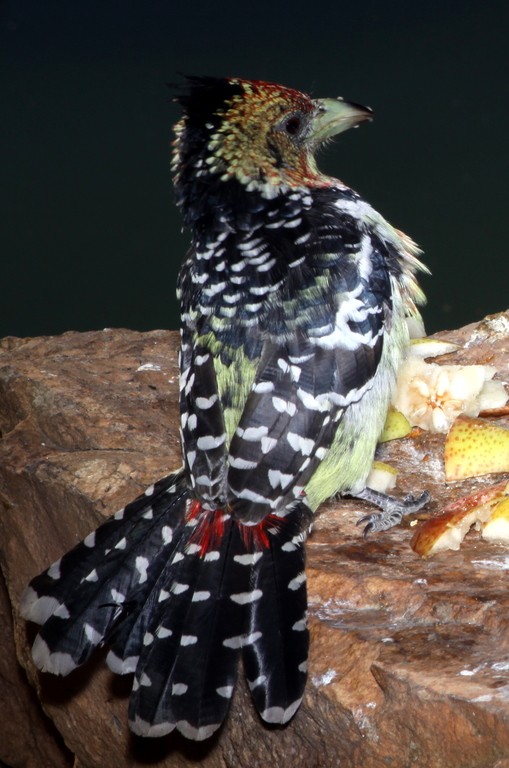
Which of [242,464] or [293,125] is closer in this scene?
[242,464]

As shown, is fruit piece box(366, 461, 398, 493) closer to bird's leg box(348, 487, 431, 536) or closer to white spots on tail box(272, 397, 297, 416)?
bird's leg box(348, 487, 431, 536)

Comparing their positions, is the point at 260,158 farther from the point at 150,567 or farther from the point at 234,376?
the point at 150,567

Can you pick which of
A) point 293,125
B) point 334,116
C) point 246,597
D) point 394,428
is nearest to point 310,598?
point 246,597

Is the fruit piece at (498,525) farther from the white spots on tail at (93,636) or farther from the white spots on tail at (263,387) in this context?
the white spots on tail at (93,636)

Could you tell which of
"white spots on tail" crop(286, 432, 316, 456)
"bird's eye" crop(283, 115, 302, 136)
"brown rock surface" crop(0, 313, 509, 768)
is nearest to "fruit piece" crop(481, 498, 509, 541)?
"brown rock surface" crop(0, 313, 509, 768)

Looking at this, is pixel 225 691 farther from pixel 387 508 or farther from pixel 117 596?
pixel 387 508

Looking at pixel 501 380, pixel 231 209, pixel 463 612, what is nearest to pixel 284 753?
pixel 463 612
